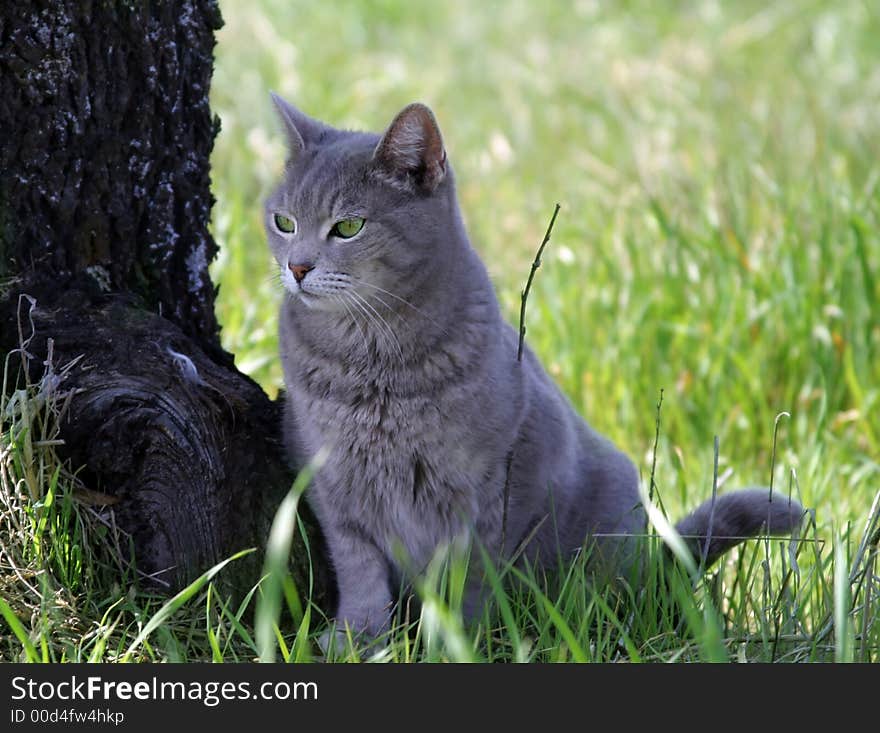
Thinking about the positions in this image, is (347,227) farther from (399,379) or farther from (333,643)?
(333,643)

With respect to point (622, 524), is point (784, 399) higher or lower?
higher

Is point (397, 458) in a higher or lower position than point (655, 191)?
lower

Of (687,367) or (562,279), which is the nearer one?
(687,367)

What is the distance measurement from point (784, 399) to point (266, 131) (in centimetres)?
238

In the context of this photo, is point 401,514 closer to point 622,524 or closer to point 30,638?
point 622,524

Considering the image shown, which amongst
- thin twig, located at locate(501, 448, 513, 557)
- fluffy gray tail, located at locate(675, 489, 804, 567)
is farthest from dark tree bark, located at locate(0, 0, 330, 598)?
fluffy gray tail, located at locate(675, 489, 804, 567)

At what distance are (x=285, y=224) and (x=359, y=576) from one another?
2.42 feet

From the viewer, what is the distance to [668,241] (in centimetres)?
389

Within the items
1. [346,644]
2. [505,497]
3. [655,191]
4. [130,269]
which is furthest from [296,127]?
[655,191]

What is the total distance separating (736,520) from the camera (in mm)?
2490

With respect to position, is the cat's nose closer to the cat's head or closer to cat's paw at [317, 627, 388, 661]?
the cat's head

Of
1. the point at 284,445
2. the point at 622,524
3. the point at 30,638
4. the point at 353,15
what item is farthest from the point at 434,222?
the point at 353,15

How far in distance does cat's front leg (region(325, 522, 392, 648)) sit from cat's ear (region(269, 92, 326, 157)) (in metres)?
0.81

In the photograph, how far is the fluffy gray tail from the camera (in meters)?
2.44
